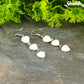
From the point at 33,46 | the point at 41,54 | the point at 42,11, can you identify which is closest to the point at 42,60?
the point at 41,54

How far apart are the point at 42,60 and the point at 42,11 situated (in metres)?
0.69

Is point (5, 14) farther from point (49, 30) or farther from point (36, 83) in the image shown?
point (36, 83)

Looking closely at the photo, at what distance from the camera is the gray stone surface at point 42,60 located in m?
1.67

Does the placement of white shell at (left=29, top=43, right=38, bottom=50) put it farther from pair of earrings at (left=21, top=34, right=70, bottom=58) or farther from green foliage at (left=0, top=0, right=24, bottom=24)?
green foliage at (left=0, top=0, right=24, bottom=24)

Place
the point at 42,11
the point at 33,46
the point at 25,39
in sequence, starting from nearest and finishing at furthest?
the point at 33,46 < the point at 25,39 < the point at 42,11

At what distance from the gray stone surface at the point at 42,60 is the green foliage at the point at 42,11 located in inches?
4.5

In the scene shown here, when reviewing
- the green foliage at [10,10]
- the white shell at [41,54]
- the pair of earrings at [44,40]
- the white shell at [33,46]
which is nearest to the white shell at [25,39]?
the pair of earrings at [44,40]

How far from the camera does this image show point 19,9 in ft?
8.05

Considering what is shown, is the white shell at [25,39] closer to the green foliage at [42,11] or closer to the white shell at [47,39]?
the white shell at [47,39]

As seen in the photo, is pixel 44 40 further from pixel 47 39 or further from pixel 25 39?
pixel 25 39

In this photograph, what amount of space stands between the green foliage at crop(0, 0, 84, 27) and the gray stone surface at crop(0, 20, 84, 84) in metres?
0.11

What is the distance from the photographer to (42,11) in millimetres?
2346

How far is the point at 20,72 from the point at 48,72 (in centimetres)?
24

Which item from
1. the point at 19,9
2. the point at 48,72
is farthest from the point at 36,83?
the point at 19,9
